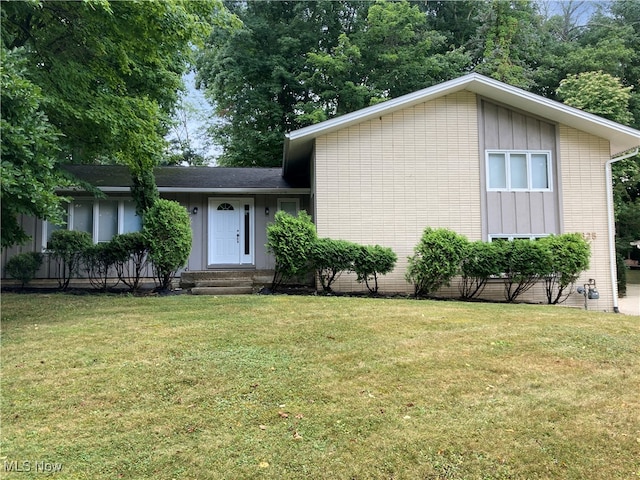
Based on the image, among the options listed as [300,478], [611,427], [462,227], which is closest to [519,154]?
[462,227]

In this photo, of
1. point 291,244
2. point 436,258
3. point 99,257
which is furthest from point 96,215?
Result: point 436,258

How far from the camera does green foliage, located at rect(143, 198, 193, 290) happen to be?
921cm

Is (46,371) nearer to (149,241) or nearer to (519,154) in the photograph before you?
(149,241)

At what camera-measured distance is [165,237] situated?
30.5 ft

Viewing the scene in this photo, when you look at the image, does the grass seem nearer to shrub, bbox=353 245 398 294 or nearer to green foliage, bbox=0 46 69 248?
green foliage, bbox=0 46 69 248

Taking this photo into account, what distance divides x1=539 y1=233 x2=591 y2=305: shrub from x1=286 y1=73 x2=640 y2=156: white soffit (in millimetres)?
2814

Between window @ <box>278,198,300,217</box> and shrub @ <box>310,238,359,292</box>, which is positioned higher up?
window @ <box>278,198,300,217</box>

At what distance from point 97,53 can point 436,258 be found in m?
8.01

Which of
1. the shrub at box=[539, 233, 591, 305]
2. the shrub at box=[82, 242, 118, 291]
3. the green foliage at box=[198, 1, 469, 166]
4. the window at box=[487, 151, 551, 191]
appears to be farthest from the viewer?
the green foliage at box=[198, 1, 469, 166]

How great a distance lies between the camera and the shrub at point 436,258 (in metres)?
9.04

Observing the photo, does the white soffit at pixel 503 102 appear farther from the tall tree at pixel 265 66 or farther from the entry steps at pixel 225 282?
the tall tree at pixel 265 66

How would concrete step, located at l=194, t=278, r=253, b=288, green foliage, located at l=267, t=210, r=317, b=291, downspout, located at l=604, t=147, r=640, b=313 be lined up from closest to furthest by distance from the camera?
green foliage, located at l=267, t=210, r=317, b=291, concrete step, located at l=194, t=278, r=253, b=288, downspout, located at l=604, t=147, r=640, b=313

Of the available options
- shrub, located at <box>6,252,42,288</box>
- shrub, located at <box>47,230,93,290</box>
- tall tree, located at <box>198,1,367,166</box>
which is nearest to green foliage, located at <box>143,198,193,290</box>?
shrub, located at <box>47,230,93,290</box>

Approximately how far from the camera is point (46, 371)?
161 inches
